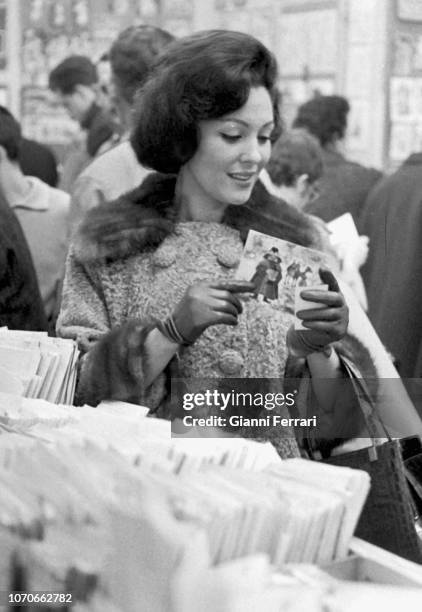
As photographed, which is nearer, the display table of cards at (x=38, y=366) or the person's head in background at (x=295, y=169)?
the display table of cards at (x=38, y=366)

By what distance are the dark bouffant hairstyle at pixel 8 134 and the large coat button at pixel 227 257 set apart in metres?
2.17

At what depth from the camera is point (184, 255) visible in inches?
85.0

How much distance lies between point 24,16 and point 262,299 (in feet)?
18.8

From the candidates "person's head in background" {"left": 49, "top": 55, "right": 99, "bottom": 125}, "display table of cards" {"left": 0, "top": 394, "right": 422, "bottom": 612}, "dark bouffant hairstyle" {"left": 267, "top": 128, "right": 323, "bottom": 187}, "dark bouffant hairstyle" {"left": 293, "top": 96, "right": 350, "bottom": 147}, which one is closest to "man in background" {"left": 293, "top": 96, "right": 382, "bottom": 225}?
"dark bouffant hairstyle" {"left": 293, "top": 96, "right": 350, "bottom": 147}

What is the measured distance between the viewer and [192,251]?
216cm

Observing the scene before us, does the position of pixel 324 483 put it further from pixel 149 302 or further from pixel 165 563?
pixel 149 302

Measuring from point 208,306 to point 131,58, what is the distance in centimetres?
201

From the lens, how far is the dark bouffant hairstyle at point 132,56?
370 centimetres

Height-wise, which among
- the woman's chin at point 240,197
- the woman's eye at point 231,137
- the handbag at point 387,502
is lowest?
the handbag at point 387,502

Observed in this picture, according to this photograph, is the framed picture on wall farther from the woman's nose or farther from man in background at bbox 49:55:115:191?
the woman's nose

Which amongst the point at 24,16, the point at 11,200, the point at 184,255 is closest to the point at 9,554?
the point at 184,255

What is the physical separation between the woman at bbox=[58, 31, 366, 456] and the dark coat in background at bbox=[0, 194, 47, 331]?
2.22 ft

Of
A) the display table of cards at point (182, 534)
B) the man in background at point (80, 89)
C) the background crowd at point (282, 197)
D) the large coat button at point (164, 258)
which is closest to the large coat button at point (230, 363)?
the large coat button at point (164, 258)

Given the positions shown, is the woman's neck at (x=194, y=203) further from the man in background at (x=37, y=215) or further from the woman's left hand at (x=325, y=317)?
the man in background at (x=37, y=215)
